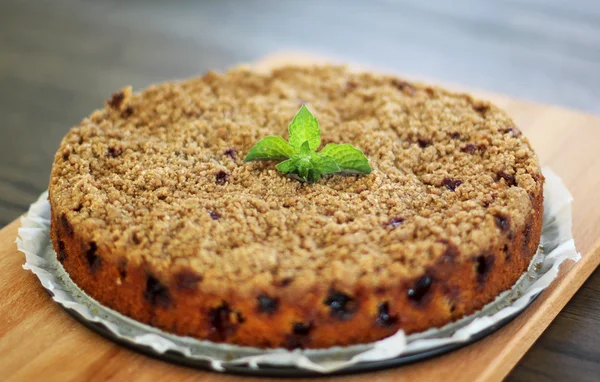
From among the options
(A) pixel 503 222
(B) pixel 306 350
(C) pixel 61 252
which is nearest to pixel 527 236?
(A) pixel 503 222

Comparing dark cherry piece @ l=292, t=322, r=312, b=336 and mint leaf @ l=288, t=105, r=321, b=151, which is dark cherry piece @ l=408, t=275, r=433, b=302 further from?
mint leaf @ l=288, t=105, r=321, b=151

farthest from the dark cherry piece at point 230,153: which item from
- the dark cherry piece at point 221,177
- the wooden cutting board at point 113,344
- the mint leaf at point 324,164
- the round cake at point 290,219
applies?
the wooden cutting board at point 113,344

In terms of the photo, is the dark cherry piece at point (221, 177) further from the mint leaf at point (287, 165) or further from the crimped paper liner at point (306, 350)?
the crimped paper liner at point (306, 350)

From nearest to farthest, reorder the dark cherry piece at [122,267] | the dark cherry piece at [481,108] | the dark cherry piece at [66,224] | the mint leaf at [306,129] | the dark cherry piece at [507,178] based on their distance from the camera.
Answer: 1. the dark cherry piece at [122,267]
2. the dark cherry piece at [66,224]
3. the dark cherry piece at [507,178]
4. the mint leaf at [306,129]
5. the dark cherry piece at [481,108]

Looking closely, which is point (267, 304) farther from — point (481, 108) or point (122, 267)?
point (481, 108)

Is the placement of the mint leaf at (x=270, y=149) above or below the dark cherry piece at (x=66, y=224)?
above

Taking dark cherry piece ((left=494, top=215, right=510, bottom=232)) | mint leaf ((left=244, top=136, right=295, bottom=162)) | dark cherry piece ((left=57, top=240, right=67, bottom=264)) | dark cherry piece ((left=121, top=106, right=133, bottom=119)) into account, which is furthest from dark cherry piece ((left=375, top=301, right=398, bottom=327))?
dark cherry piece ((left=121, top=106, right=133, bottom=119))

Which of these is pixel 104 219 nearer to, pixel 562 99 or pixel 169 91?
pixel 169 91

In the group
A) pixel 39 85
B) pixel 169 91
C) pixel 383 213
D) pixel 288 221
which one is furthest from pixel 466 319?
pixel 39 85
